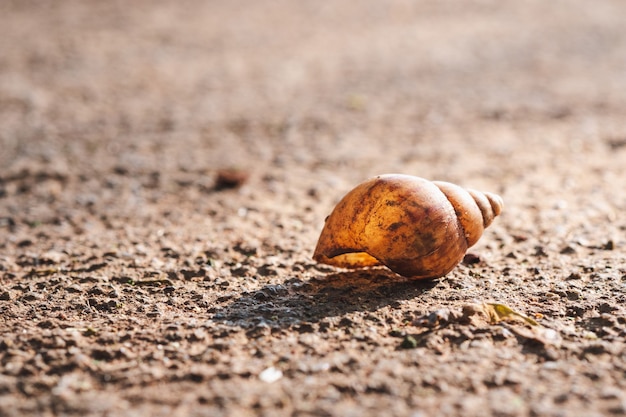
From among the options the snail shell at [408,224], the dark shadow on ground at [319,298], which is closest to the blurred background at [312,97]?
the dark shadow on ground at [319,298]

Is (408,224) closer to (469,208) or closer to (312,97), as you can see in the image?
(469,208)

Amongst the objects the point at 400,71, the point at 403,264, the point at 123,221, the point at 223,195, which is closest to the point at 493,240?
the point at 403,264

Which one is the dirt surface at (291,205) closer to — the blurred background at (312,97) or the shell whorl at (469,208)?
the blurred background at (312,97)

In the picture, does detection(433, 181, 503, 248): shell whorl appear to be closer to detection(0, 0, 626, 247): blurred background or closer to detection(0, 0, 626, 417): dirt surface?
detection(0, 0, 626, 417): dirt surface

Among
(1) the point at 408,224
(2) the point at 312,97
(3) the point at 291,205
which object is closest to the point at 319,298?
(1) the point at 408,224

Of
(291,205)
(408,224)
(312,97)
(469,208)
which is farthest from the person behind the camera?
(312,97)

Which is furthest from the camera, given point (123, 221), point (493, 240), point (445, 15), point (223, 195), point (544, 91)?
point (445, 15)

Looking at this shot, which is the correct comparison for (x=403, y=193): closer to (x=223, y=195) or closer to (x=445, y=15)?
(x=223, y=195)
